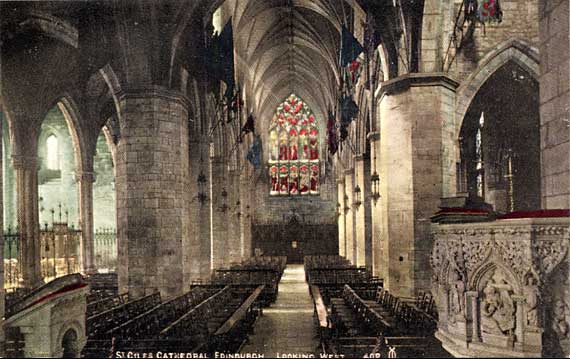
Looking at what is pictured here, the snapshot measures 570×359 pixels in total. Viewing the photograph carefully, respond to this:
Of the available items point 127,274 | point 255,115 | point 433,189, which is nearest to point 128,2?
point 127,274

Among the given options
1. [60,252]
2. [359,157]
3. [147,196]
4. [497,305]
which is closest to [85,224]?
[60,252]

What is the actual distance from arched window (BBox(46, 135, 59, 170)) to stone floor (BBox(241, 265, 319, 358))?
16019 millimetres

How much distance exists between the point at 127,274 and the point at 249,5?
1499 cm

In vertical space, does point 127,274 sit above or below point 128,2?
below

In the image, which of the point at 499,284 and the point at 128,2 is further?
the point at 128,2

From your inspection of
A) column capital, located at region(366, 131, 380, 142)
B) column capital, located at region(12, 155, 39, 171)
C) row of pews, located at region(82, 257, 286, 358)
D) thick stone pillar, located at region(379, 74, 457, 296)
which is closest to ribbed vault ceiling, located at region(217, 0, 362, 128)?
column capital, located at region(366, 131, 380, 142)

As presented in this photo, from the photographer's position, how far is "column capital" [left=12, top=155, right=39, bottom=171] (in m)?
18.9

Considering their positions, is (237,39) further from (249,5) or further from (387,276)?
(387,276)

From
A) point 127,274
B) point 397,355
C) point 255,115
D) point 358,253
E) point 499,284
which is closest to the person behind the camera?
point 499,284

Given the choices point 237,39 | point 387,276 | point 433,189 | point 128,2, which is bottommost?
point 387,276

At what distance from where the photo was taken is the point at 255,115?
38031 mm

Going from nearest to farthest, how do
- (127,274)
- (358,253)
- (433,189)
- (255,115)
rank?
(433,189)
(127,274)
(358,253)
(255,115)

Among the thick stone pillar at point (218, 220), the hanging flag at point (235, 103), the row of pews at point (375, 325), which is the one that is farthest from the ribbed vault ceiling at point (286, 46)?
the row of pews at point (375, 325)

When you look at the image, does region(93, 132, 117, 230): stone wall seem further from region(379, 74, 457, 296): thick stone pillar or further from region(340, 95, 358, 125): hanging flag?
region(379, 74, 457, 296): thick stone pillar
